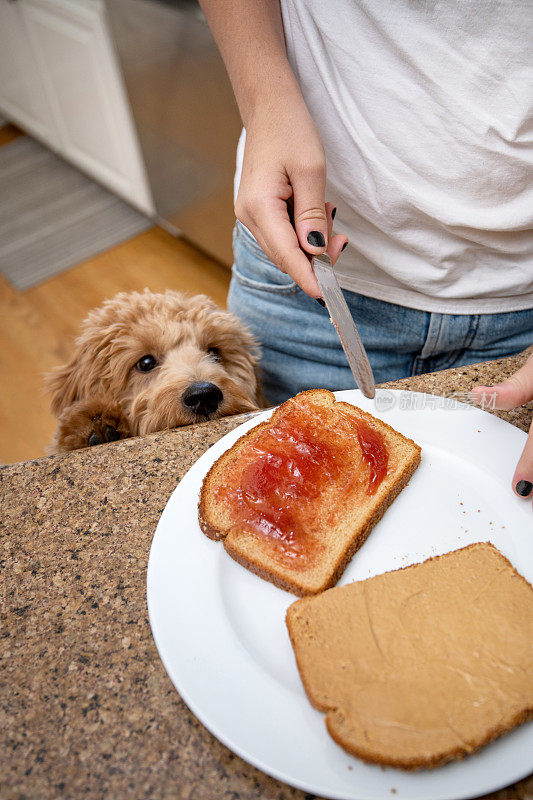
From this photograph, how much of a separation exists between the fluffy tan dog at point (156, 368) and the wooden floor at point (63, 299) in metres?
1.46

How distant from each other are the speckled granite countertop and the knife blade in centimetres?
Result: 30

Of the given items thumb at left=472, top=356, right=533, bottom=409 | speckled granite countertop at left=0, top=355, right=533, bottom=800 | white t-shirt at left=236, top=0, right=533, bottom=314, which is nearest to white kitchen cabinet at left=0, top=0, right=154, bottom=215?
white t-shirt at left=236, top=0, right=533, bottom=314

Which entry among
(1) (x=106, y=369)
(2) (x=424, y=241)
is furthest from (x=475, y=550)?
(1) (x=106, y=369)

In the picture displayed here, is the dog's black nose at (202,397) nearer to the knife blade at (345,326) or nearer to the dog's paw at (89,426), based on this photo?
the dog's paw at (89,426)

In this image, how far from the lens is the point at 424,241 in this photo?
1.31 m

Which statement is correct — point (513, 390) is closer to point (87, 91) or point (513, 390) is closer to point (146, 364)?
point (146, 364)

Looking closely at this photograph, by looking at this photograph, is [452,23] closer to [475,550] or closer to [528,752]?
[475,550]

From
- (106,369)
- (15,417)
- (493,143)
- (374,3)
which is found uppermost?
(374,3)

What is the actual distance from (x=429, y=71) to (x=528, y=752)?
3.70 feet

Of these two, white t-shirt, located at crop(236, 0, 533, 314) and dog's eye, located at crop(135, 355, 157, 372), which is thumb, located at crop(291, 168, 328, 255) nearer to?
white t-shirt, located at crop(236, 0, 533, 314)

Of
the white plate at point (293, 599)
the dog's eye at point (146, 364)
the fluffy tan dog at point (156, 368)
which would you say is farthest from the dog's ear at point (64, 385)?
the white plate at point (293, 599)

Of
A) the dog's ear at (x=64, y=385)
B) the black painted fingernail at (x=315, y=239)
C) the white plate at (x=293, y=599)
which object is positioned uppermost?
the black painted fingernail at (x=315, y=239)

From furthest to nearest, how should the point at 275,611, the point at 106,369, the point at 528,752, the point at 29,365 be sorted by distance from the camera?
the point at 29,365 → the point at 106,369 → the point at 275,611 → the point at 528,752

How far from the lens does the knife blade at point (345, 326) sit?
0.93 m
